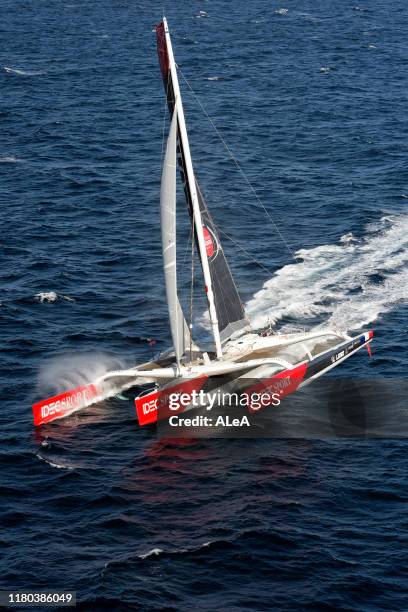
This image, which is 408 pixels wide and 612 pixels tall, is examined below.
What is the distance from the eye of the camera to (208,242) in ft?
192

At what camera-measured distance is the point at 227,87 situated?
122 m

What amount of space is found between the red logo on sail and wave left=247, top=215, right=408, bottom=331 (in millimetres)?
7215

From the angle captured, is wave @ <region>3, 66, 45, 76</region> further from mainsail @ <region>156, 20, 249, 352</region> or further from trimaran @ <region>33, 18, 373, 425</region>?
mainsail @ <region>156, 20, 249, 352</region>

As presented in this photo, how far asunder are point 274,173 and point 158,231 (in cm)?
1730

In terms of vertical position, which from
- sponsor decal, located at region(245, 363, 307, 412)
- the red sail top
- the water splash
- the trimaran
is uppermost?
the red sail top

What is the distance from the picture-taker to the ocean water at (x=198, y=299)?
4522 centimetres

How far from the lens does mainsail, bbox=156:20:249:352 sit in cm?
5541

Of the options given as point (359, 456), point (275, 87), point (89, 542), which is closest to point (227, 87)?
point (275, 87)

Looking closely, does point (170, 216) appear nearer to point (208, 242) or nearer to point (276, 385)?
point (208, 242)

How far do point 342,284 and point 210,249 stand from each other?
16.4m

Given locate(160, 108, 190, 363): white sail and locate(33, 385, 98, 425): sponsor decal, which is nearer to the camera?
locate(160, 108, 190, 363): white sail

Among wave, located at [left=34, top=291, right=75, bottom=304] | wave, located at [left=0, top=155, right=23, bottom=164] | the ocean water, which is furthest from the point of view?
wave, located at [left=0, top=155, right=23, bottom=164]

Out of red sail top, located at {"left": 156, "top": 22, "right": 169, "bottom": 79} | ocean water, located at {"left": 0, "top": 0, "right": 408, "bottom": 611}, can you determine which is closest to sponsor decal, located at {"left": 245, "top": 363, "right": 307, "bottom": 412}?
ocean water, located at {"left": 0, "top": 0, "right": 408, "bottom": 611}

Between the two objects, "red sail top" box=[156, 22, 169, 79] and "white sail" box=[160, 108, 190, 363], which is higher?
"red sail top" box=[156, 22, 169, 79]
